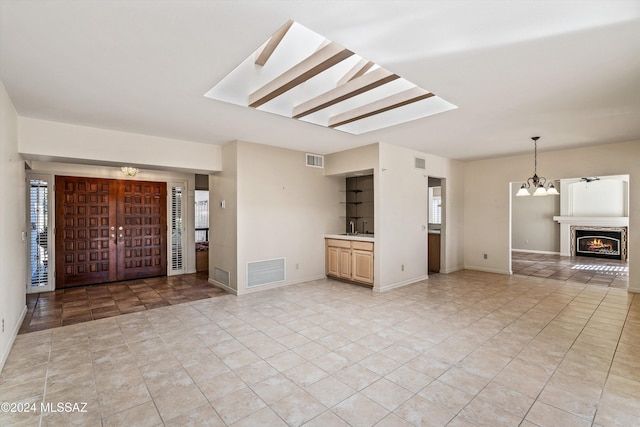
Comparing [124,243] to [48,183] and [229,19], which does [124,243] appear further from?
[229,19]

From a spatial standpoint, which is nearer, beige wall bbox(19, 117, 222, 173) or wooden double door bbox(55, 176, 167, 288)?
beige wall bbox(19, 117, 222, 173)

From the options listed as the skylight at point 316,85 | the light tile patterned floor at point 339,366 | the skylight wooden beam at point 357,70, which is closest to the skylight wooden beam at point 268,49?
the skylight at point 316,85

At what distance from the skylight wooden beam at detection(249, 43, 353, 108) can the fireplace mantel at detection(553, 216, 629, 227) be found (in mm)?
10121

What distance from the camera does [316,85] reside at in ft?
11.7

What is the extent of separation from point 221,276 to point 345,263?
2308 mm

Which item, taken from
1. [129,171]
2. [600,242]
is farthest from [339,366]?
[600,242]

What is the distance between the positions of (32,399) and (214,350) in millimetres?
1318

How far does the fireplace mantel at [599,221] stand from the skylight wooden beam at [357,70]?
9452mm

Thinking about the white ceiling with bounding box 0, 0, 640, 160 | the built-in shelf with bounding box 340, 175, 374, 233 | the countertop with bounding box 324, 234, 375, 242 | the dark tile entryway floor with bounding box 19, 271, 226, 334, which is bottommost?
the dark tile entryway floor with bounding box 19, 271, 226, 334

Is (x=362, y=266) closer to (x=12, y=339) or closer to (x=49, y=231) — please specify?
(x=12, y=339)

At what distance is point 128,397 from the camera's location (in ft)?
7.36

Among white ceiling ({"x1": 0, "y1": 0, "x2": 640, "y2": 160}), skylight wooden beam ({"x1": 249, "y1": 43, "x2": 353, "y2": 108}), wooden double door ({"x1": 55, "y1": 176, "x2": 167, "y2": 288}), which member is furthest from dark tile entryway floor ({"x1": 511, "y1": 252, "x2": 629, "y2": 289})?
wooden double door ({"x1": 55, "y1": 176, "x2": 167, "y2": 288})

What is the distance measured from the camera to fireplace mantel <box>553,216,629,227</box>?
28.4 feet

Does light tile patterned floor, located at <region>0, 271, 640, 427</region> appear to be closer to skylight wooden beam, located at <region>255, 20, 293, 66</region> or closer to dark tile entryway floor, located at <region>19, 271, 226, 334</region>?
dark tile entryway floor, located at <region>19, 271, 226, 334</region>
